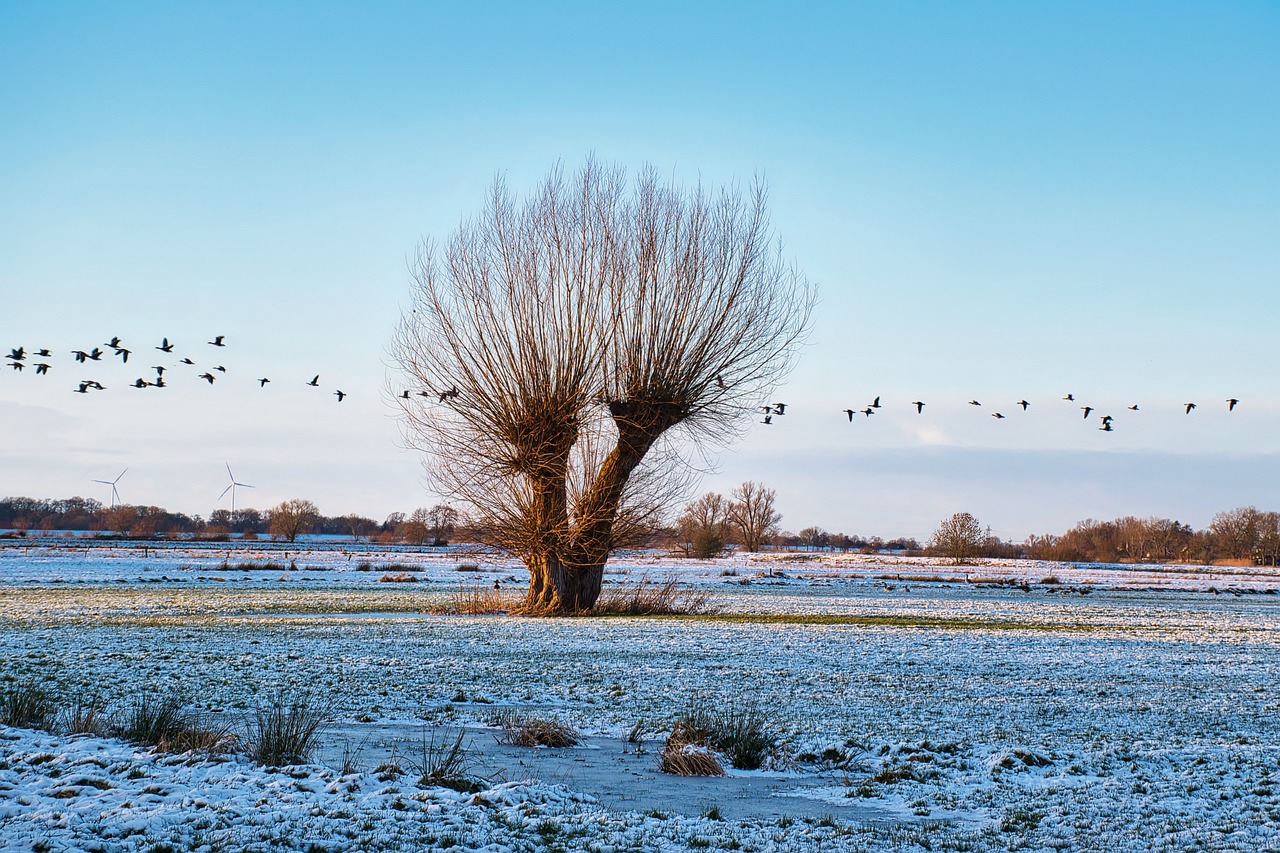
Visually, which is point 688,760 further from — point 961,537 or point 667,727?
point 961,537

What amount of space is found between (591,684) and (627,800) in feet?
21.9

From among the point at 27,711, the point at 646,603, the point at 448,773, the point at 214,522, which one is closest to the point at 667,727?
the point at 448,773

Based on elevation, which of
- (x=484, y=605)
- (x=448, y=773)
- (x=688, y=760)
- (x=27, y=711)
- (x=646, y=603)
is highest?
(x=27, y=711)

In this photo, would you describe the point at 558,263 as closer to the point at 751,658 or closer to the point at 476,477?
the point at 476,477

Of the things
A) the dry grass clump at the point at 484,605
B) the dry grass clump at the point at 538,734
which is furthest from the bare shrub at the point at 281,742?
the dry grass clump at the point at 484,605

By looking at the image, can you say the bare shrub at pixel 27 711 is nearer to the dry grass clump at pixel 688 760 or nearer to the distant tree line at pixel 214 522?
the dry grass clump at pixel 688 760

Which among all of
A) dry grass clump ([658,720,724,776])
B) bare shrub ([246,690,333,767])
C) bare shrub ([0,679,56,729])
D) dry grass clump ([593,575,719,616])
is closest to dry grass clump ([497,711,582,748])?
dry grass clump ([658,720,724,776])

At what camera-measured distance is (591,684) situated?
15102mm

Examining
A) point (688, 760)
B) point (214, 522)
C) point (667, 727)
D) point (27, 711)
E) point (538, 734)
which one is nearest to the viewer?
point (688, 760)

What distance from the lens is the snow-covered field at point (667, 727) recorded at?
723 cm

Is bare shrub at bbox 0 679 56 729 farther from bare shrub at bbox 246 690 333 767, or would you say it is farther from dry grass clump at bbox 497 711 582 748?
dry grass clump at bbox 497 711 582 748

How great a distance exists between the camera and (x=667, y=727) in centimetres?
1177

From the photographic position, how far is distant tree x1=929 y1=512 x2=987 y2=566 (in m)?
108

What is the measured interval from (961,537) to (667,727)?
103177 mm
